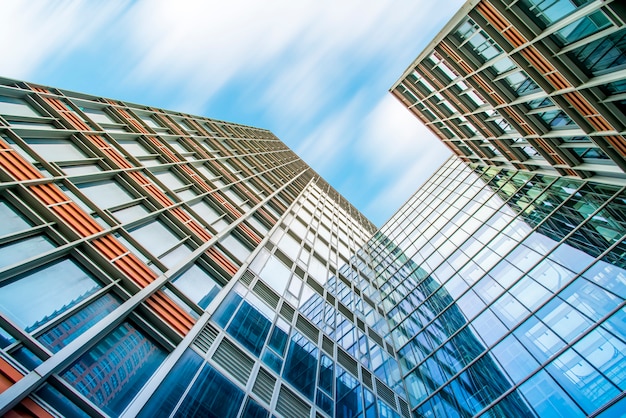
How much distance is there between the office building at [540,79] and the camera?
1449cm

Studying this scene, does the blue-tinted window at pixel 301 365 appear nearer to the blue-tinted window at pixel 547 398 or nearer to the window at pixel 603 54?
the blue-tinted window at pixel 547 398

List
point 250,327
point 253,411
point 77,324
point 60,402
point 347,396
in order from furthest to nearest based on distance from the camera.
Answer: point 347,396 → point 250,327 → point 253,411 → point 77,324 → point 60,402

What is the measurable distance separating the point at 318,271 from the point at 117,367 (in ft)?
51.4

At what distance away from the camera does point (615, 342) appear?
37.1 ft

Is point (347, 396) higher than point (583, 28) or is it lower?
lower

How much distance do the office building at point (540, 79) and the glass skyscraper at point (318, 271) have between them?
12cm

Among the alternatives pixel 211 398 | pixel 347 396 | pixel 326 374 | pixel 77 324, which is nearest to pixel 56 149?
pixel 77 324

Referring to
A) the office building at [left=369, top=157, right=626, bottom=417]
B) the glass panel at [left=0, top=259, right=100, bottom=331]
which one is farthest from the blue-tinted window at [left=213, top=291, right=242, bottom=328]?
the office building at [left=369, top=157, right=626, bottom=417]

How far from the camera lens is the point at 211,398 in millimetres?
9125

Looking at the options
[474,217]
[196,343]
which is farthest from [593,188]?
[196,343]

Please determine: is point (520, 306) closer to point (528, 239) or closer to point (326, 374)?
point (528, 239)

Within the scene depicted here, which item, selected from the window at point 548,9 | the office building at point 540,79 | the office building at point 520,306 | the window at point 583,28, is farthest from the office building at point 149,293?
the window at point 548,9

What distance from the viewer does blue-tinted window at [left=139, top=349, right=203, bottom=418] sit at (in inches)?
306

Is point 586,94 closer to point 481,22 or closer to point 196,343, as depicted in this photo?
point 481,22
